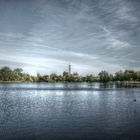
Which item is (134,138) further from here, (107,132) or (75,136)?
(75,136)

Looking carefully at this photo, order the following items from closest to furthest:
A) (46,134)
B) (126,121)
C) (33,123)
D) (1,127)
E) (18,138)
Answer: (18,138)
(46,134)
(1,127)
(33,123)
(126,121)

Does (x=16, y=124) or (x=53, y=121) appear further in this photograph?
(x=53, y=121)

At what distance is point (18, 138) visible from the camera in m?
27.4

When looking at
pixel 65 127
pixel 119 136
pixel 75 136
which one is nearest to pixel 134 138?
pixel 119 136

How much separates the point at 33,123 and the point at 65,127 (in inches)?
236

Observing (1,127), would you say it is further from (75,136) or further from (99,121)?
(99,121)

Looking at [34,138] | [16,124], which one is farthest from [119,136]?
[16,124]

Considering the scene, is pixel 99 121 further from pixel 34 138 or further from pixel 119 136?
pixel 34 138

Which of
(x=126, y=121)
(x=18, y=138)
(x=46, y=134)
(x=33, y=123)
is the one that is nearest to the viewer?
(x=18, y=138)

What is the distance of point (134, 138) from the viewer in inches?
1105

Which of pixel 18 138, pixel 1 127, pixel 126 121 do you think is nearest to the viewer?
pixel 18 138

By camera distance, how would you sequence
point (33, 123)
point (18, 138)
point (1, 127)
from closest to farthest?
1. point (18, 138)
2. point (1, 127)
3. point (33, 123)

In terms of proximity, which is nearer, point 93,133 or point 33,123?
point 93,133

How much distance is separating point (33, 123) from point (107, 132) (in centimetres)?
1273
